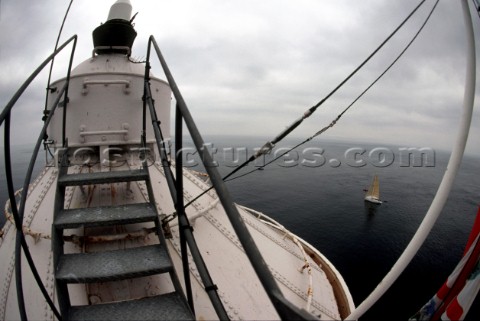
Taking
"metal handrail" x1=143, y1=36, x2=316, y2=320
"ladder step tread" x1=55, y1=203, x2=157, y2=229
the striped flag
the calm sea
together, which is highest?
"metal handrail" x1=143, y1=36, x2=316, y2=320

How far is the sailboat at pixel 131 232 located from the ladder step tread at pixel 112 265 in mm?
13

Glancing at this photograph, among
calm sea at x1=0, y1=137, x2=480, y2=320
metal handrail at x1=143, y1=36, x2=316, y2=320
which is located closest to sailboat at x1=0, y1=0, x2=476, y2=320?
metal handrail at x1=143, y1=36, x2=316, y2=320

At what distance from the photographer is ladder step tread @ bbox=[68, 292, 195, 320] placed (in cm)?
231

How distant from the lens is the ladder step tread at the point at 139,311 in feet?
7.58

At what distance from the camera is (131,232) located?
388cm

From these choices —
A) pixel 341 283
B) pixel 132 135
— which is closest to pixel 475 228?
pixel 341 283

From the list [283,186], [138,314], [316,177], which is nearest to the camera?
[138,314]

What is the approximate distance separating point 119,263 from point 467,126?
11.7 feet

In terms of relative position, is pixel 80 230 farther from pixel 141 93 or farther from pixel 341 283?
pixel 341 283

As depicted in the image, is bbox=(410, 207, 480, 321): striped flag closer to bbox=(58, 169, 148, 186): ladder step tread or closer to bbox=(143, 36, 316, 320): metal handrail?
bbox=(143, 36, 316, 320): metal handrail

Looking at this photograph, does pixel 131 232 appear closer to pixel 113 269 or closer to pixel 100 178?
pixel 100 178

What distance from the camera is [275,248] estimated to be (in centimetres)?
585

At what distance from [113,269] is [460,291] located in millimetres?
3414

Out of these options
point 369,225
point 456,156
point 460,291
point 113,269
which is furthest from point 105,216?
point 369,225
